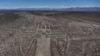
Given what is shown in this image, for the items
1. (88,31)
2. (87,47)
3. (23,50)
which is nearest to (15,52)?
(23,50)

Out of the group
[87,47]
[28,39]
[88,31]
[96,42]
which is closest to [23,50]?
[28,39]

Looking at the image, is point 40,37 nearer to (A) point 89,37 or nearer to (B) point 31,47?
(B) point 31,47

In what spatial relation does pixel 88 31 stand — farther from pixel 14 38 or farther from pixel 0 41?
pixel 0 41

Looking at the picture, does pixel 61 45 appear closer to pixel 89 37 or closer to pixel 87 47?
pixel 87 47

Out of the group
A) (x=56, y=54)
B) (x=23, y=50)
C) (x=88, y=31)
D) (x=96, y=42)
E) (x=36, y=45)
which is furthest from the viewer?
(x=88, y=31)

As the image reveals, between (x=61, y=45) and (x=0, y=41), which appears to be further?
(x=0, y=41)

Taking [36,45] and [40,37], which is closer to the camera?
[36,45]

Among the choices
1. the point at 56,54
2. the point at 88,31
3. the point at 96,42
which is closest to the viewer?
the point at 56,54

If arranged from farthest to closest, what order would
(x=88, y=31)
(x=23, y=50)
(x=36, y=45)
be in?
(x=88, y=31) < (x=36, y=45) < (x=23, y=50)

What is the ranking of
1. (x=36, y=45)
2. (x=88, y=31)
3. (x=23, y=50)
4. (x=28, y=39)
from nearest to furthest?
(x=23, y=50)
(x=36, y=45)
(x=28, y=39)
(x=88, y=31)
